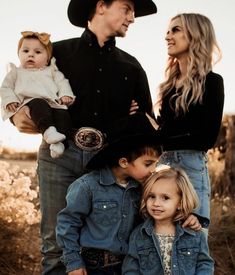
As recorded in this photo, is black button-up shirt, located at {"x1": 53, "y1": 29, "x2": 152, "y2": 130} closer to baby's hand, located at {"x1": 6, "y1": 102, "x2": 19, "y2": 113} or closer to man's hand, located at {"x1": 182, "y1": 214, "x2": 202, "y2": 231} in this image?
baby's hand, located at {"x1": 6, "y1": 102, "x2": 19, "y2": 113}

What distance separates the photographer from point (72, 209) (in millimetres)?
4055

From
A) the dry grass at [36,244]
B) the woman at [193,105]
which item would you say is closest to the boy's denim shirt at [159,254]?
the woman at [193,105]

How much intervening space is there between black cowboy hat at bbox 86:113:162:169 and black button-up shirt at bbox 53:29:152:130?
1.19 feet

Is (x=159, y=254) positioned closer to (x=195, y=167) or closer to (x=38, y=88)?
(x=195, y=167)

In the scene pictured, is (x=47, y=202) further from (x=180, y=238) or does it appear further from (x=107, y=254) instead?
(x=180, y=238)

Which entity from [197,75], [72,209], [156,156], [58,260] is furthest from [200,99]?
[58,260]

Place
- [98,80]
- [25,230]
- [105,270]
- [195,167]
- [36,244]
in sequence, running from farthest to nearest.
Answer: [36,244]
[25,230]
[98,80]
[195,167]
[105,270]

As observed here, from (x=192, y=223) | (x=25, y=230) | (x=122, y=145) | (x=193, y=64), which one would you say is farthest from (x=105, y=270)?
(x=25, y=230)

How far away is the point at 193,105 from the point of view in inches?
176

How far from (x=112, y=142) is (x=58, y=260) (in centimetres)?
99

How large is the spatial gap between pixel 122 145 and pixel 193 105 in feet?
2.16

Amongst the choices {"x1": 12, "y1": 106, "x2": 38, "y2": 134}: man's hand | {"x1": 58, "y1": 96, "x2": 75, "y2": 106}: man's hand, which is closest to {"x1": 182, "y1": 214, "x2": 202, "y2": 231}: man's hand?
{"x1": 58, "y1": 96, "x2": 75, "y2": 106}: man's hand

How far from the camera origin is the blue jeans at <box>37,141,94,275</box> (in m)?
4.49

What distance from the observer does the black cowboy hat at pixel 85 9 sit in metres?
4.87
